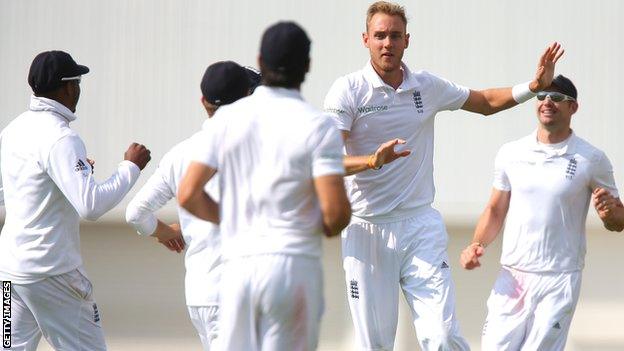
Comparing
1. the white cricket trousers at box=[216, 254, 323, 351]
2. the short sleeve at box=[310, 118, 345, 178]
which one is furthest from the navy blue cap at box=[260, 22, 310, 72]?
the white cricket trousers at box=[216, 254, 323, 351]

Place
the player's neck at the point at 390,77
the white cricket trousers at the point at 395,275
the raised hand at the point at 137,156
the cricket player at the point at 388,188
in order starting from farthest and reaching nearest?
the player's neck at the point at 390,77 < the cricket player at the point at 388,188 < the white cricket trousers at the point at 395,275 < the raised hand at the point at 137,156

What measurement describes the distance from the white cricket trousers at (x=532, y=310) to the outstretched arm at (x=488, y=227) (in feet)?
0.83

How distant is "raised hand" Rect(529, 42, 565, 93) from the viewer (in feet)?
28.1

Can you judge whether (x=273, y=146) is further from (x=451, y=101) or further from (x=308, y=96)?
(x=308, y=96)

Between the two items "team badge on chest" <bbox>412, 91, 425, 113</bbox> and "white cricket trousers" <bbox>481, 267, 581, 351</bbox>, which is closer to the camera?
"team badge on chest" <bbox>412, 91, 425, 113</bbox>

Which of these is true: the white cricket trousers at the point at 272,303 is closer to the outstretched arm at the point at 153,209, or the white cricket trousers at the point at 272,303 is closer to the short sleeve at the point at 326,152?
the short sleeve at the point at 326,152

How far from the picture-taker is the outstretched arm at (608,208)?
8.70 m

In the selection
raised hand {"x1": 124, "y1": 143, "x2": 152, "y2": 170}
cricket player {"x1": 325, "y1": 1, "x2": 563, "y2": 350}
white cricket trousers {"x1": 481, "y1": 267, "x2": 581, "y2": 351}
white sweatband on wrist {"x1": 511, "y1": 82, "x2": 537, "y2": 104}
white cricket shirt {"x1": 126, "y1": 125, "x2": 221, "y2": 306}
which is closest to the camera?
white cricket shirt {"x1": 126, "y1": 125, "x2": 221, "y2": 306}

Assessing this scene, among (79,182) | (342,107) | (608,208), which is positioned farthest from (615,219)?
(79,182)

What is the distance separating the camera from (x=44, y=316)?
8.14 metres

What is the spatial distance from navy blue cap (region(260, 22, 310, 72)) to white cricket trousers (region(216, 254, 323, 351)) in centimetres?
76

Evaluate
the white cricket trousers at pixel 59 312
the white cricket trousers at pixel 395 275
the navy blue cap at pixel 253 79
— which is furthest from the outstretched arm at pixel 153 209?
the white cricket trousers at pixel 395 275

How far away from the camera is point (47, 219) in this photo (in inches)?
319

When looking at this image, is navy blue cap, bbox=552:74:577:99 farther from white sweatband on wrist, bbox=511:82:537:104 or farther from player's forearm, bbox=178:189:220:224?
player's forearm, bbox=178:189:220:224
